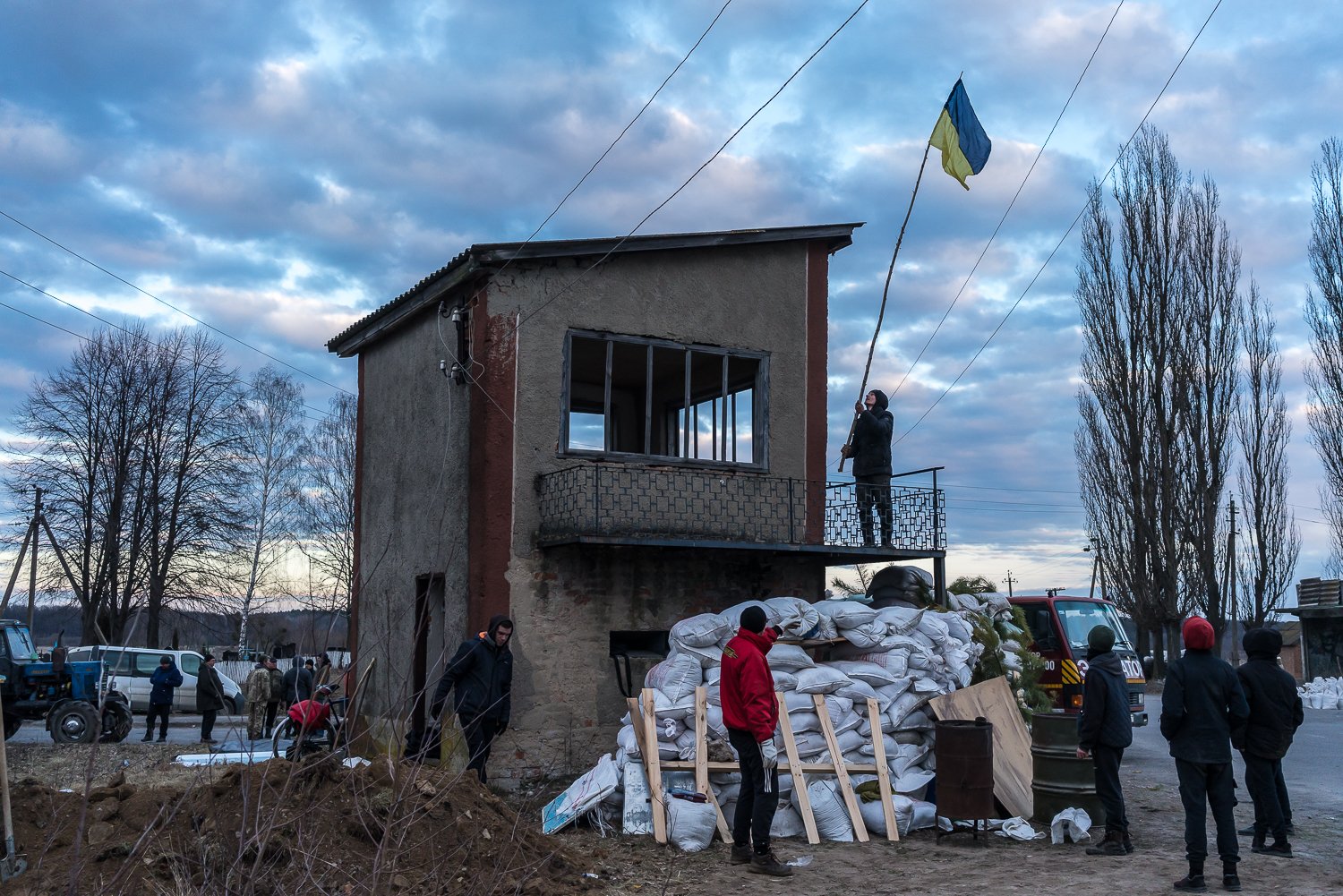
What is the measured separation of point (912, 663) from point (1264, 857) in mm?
3222

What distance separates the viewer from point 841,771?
9477 millimetres

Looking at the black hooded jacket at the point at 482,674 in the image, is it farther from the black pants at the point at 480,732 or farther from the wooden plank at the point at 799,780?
the wooden plank at the point at 799,780

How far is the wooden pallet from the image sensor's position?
910cm

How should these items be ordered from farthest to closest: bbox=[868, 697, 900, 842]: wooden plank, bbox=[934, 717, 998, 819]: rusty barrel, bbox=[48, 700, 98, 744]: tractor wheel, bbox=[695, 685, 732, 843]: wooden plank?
bbox=[48, 700, 98, 744]: tractor wheel → bbox=[868, 697, 900, 842]: wooden plank → bbox=[695, 685, 732, 843]: wooden plank → bbox=[934, 717, 998, 819]: rusty barrel

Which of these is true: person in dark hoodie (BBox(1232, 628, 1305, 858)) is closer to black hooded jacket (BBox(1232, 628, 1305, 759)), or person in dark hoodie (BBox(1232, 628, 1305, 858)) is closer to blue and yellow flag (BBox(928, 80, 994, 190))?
black hooded jacket (BBox(1232, 628, 1305, 759))

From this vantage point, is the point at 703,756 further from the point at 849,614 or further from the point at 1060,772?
the point at 1060,772

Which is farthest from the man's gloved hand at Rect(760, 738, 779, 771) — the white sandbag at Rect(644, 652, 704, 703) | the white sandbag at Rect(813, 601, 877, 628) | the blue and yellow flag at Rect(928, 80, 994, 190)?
the blue and yellow flag at Rect(928, 80, 994, 190)

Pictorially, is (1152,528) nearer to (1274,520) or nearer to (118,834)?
(1274,520)

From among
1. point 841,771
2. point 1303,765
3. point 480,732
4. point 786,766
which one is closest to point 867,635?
point 841,771

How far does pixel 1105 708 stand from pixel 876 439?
5.38 meters

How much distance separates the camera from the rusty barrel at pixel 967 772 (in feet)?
29.0

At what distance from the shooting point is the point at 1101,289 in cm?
2778

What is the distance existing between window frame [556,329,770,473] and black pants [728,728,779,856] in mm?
5101

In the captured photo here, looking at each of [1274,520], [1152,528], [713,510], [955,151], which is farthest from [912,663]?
[1274,520]
